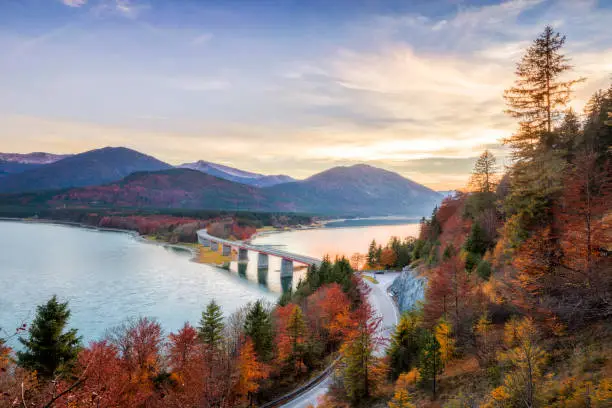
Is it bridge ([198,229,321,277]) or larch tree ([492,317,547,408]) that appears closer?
larch tree ([492,317,547,408])

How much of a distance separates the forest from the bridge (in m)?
34.7

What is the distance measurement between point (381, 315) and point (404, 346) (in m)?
11.9

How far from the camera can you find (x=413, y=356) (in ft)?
68.4

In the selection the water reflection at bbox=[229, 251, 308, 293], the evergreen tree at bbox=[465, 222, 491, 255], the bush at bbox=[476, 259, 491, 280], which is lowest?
the water reflection at bbox=[229, 251, 308, 293]

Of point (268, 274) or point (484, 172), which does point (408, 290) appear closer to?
point (484, 172)

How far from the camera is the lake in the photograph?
143 feet

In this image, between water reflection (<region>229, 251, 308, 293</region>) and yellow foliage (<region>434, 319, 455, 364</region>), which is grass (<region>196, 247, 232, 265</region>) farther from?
yellow foliage (<region>434, 319, 455, 364</region>)

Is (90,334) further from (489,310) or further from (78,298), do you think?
(489,310)

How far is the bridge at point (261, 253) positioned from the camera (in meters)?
71.1

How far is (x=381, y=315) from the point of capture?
110 ft

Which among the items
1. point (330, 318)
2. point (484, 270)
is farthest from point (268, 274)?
point (484, 270)

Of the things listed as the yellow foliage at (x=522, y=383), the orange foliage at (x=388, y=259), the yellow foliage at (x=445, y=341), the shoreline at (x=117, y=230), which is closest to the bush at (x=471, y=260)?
the yellow foliage at (x=445, y=341)

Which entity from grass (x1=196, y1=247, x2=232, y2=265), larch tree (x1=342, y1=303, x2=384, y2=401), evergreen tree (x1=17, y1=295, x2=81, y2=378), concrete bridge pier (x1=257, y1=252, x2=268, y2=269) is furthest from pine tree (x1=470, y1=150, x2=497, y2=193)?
grass (x1=196, y1=247, x2=232, y2=265)

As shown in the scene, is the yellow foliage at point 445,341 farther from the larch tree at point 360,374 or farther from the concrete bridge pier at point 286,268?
the concrete bridge pier at point 286,268
